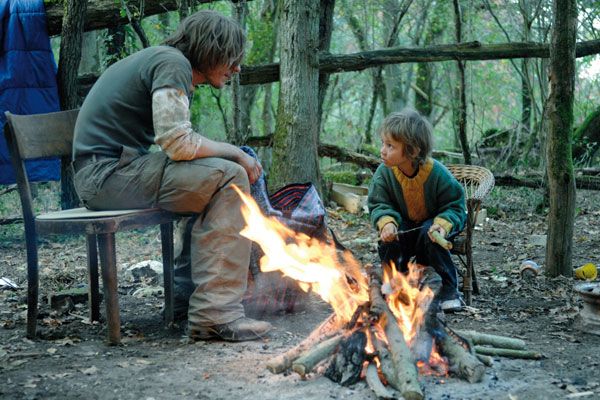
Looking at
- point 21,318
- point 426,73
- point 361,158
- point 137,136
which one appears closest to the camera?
point 137,136

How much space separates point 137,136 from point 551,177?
3068 mm

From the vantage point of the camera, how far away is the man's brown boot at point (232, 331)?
3.71m

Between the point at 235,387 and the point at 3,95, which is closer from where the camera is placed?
the point at 235,387

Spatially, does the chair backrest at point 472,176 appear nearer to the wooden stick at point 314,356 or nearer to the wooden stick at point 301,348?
the wooden stick at point 301,348

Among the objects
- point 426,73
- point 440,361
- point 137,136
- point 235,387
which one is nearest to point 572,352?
point 440,361

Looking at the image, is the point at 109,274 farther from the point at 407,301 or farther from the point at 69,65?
the point at 69,65

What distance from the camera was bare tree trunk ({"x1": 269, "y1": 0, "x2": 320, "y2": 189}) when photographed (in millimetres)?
6340

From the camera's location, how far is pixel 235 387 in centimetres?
303

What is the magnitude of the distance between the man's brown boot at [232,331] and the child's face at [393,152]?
1.36 metres

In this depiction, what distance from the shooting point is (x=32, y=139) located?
3912 mm

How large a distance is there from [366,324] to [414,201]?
4.74ft

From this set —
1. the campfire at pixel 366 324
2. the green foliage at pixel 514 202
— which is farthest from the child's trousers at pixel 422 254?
the green foliage at pixel 514 202

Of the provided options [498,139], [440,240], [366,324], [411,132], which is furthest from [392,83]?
[366,324]

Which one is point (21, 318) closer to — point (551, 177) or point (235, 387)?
point (235, 387)
